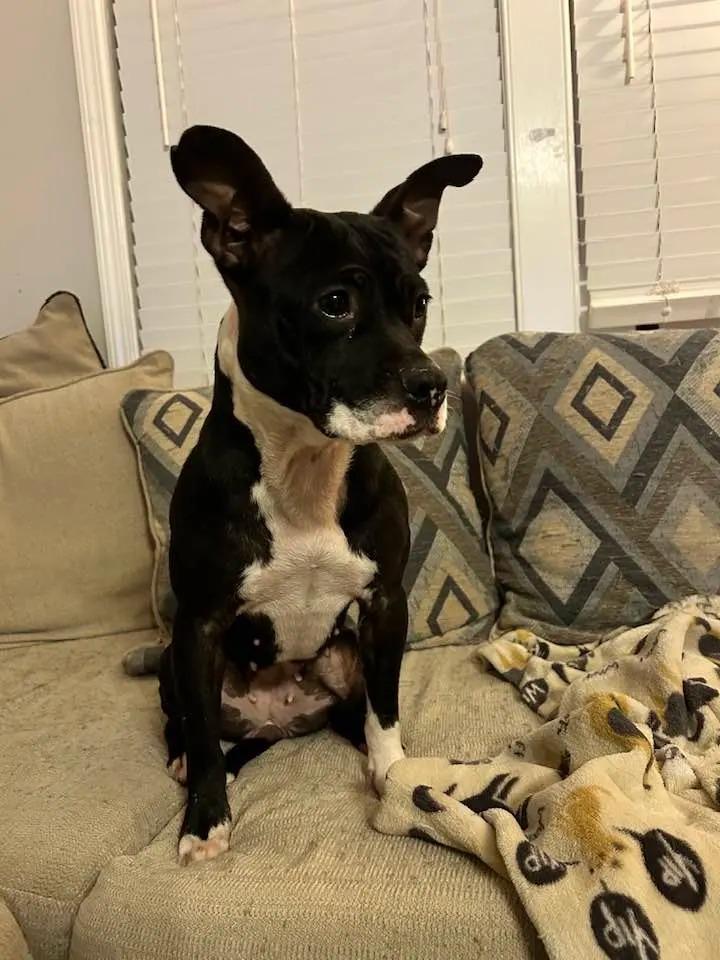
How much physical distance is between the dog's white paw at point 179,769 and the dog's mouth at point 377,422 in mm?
594

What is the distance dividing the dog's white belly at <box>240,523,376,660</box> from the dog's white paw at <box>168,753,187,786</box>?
23 centimetres

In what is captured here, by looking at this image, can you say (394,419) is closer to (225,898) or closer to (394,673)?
(394,673)

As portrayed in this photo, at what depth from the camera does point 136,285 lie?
2.37m

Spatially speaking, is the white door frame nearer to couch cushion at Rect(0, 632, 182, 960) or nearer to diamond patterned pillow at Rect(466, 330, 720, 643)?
diamond patterned pillow at Rect(466, 330, 720, 643)

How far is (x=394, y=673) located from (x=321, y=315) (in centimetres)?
59

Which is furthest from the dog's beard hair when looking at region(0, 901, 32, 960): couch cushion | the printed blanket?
region(0, 901, 32, 960): couch cushion

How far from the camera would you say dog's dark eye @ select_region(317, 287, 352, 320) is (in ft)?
3.64

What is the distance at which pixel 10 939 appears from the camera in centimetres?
103

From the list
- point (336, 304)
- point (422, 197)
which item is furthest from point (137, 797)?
point (422, 197)

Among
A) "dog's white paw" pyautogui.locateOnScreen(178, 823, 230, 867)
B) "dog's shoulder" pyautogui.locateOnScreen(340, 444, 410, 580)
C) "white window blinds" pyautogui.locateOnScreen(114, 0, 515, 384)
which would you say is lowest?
"dog's white paw" pyautogui.locateOnScreen(178, 823, 230, 867)

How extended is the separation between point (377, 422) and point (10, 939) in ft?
2.51

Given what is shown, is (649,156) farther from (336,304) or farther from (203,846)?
(203,846)

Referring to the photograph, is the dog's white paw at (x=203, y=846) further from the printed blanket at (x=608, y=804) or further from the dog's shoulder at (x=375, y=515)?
the dog's shoulder at (x=375, y=515)

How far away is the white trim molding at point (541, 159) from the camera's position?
2.08 metres
